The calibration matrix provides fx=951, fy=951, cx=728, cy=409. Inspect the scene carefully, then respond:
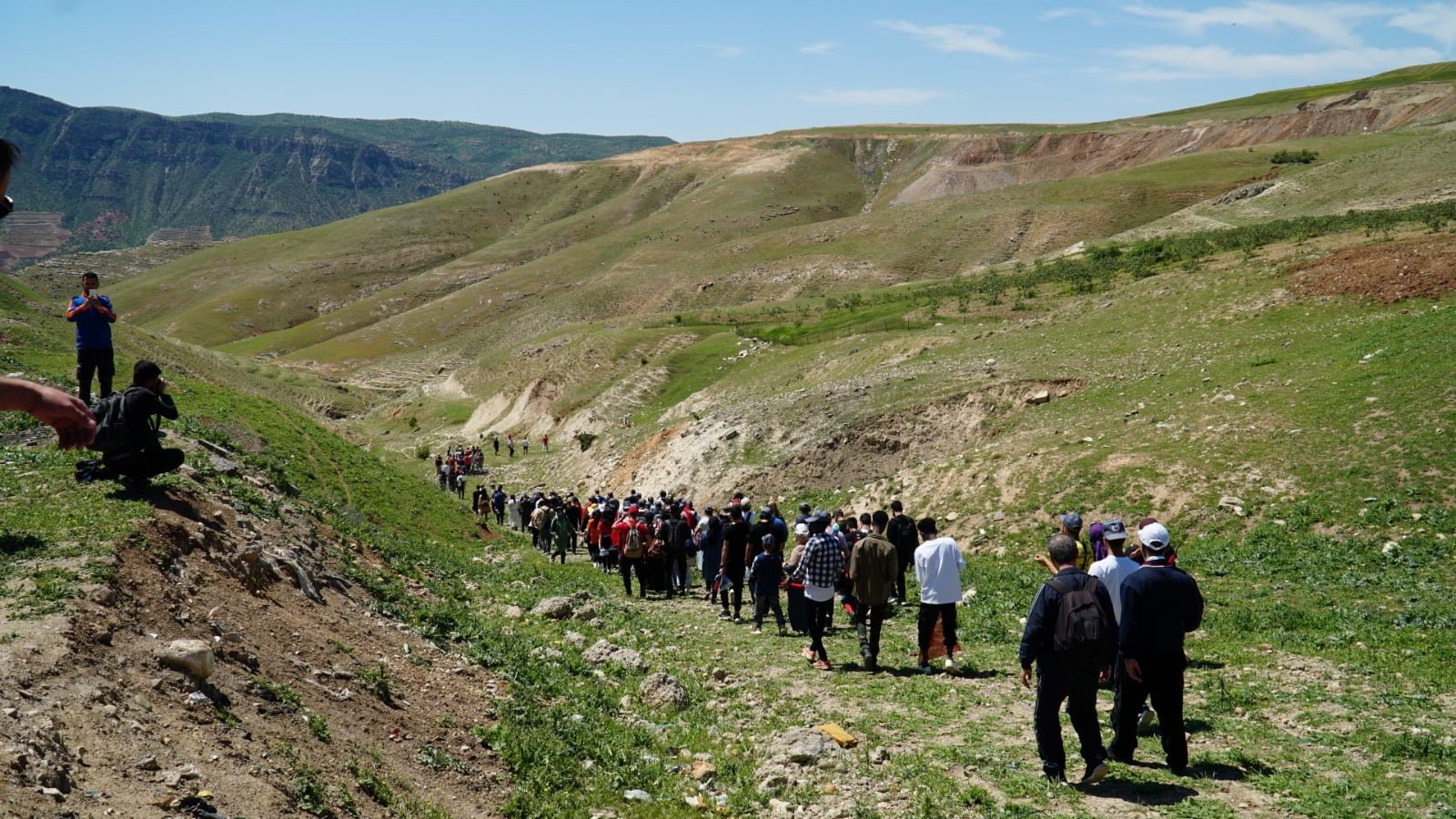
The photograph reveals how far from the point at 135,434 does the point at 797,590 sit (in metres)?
9.35

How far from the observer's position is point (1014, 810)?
789 centimetres

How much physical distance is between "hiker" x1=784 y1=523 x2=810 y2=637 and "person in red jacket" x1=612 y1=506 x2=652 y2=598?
18.5ft

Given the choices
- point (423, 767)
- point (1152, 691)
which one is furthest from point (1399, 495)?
point (423, 767)

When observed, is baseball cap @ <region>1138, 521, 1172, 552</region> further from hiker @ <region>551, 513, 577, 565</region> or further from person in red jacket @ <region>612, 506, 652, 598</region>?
Result: hiker @ <region>551, 513, 577, 565</region>

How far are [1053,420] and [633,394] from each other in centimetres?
3060

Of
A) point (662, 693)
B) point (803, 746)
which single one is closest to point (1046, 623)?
point (803, 746)

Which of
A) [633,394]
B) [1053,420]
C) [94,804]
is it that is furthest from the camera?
[633,394]

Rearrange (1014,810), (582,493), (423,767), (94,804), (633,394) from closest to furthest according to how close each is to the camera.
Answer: (94,804) < (1014,810) < (423,767) < (582,493) < (633,394)

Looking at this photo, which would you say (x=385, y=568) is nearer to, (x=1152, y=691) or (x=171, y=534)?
(x=171, y=534)

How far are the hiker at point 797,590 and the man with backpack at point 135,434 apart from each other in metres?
8.51

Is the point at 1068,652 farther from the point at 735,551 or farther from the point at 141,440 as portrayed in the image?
the point at 141,440

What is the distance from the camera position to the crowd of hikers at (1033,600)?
843 centimetres

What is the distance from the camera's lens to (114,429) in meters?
10.8

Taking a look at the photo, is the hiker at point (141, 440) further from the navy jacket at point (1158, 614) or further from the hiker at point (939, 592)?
the navy jacket at point (1158, 614)
